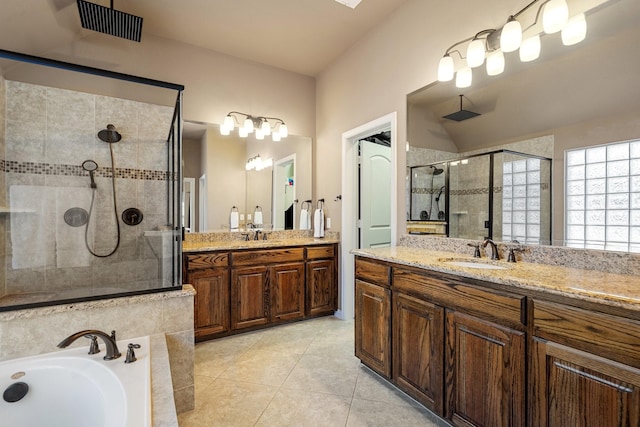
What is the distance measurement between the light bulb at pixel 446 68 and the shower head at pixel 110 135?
2.72 m

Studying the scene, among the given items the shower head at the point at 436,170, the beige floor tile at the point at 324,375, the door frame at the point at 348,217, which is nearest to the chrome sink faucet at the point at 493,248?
the shower head at the point at 436,170

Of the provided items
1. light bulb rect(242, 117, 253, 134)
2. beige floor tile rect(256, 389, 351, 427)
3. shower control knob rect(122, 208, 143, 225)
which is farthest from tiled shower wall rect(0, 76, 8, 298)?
beige floor tile rect(256, 389, 351, 427)

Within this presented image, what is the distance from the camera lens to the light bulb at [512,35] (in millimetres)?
1665

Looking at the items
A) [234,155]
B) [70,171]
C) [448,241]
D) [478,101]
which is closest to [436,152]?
[478,101]

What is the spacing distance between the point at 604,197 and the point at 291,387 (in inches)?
83.6

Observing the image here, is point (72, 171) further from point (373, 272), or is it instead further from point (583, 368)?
point (583, 368)

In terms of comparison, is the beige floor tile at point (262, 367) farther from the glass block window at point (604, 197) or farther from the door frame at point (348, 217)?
the glass block window at point (604, 197)

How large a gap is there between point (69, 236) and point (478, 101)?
3296 mm

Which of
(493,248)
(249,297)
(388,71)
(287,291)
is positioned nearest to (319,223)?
(287,291)

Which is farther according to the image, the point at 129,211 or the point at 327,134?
the point at 327,134

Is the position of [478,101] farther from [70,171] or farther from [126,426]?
[70,171]

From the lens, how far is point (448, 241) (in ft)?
7.23

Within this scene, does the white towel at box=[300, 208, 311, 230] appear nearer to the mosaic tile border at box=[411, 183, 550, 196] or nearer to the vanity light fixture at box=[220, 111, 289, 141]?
the vanity light fixture at box=[220, 111, 289, 141]

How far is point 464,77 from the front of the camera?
2037 millimetres
